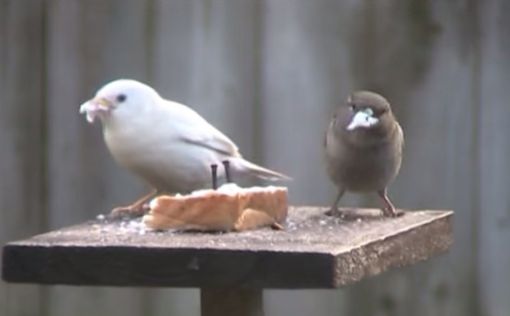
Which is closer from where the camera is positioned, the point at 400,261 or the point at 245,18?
the point at 400,261

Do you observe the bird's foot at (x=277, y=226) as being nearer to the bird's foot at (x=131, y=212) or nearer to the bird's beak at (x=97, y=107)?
the bird's foot at (x=131, y=212)

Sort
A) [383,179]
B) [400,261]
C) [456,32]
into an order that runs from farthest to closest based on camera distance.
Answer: [456,32]
[383,179]
[400,261]

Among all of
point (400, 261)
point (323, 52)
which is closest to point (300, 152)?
point (323, 52)

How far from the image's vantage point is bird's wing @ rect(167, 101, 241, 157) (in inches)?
134

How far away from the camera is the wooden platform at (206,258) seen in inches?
97.8

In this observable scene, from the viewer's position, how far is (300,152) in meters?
3.84

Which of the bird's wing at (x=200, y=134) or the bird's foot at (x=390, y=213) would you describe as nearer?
the bird's foot at (x=390, y=213)

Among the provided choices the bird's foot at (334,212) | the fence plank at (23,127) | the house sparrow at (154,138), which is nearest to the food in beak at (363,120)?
the bird's foot at (334,212)

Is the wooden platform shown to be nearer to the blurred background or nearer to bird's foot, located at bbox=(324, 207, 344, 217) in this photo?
bird's foot, located at bbox=(324, 207, 344, 217)

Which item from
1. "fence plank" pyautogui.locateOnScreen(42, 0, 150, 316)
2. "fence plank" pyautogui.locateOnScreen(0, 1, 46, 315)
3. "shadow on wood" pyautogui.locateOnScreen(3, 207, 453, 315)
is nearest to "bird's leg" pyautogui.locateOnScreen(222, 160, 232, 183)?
"shadow on wood" pyautogui.locateOnScreen(3, 207, 453, 315)

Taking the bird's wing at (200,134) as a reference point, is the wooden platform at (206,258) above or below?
below

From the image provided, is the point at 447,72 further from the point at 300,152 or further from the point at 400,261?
the point at 400,261

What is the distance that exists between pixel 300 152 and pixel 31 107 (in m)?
0.62

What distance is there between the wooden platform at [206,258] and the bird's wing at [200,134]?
1.87 feet
